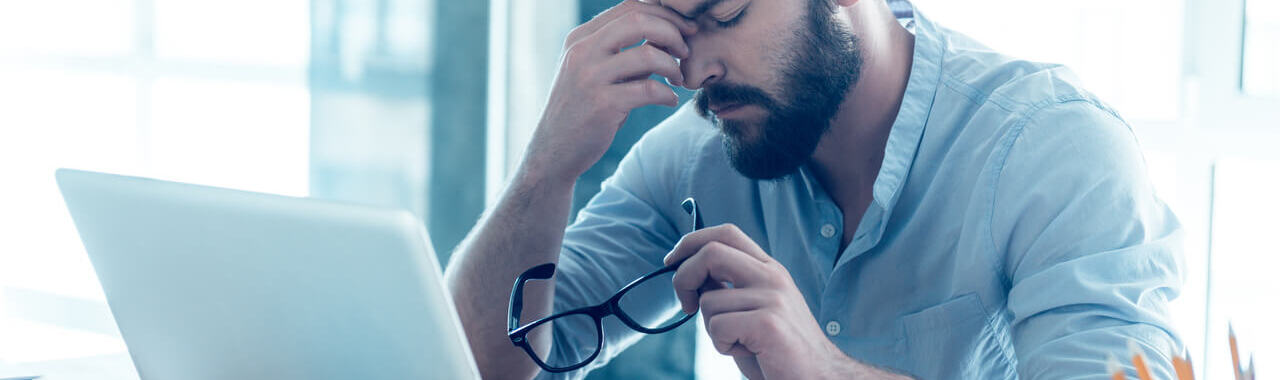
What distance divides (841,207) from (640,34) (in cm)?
32

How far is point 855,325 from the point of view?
1.17 m

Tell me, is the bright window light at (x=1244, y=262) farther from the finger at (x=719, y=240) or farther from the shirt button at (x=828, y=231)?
the finger at (x=719, y=240)

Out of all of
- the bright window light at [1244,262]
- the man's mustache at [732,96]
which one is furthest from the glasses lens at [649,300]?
the bright window light at [1244,262]

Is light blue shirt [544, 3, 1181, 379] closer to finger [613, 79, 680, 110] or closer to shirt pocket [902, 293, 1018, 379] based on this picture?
shirt pocket [902, 293, 1018, 379]

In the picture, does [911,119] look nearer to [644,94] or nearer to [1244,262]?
[644,94]

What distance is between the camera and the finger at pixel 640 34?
1.11m

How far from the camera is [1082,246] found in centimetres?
92

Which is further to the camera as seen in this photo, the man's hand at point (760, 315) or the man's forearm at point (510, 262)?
the man's forearm at point (510, 262)

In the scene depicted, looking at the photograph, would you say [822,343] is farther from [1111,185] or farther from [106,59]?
[106,59]

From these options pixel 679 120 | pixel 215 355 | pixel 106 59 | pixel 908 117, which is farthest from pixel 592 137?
pixel 106 59

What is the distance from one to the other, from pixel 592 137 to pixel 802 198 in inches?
10.5

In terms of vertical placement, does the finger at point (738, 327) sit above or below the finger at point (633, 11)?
below

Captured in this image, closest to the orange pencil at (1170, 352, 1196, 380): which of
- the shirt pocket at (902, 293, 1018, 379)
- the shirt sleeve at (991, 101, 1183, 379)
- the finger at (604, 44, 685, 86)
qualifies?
the shirt sleeve at (991, 101, 1183, 379)

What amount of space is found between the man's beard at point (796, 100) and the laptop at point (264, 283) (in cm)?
56
